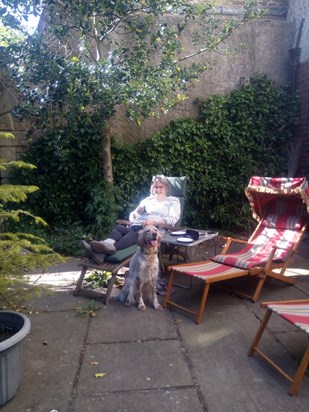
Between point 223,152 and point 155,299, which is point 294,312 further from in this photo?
point 223,152

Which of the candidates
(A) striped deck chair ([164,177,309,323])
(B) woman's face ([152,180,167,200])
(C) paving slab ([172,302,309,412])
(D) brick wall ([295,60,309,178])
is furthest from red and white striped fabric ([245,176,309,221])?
(D) brick wall ([295,60,309,178])

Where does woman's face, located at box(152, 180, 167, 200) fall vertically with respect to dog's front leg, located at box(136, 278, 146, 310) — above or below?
above

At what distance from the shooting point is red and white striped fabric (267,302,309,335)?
251 cm

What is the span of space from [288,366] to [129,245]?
2275 mm

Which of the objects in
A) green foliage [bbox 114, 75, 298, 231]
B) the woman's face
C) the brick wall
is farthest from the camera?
the brick wall

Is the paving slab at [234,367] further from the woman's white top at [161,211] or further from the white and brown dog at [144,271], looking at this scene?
the woman's white top at [161,211]

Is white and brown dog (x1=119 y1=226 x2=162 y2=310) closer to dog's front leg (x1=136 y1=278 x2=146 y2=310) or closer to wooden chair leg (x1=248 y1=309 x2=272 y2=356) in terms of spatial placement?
dog's front leg (x1=136 y1=278 x2=146 y2=310)

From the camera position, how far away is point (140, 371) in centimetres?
272

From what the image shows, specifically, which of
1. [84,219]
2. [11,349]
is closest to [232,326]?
[11,349]

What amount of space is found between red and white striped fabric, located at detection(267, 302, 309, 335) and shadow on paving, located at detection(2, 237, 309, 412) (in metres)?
0.41

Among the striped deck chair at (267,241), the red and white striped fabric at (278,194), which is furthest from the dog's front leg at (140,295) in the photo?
the red and white striped fabric at (278,194)

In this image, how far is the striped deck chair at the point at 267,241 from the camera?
12.7 ft

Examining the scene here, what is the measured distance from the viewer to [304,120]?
7.01 meters

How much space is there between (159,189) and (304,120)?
3.41 metres
